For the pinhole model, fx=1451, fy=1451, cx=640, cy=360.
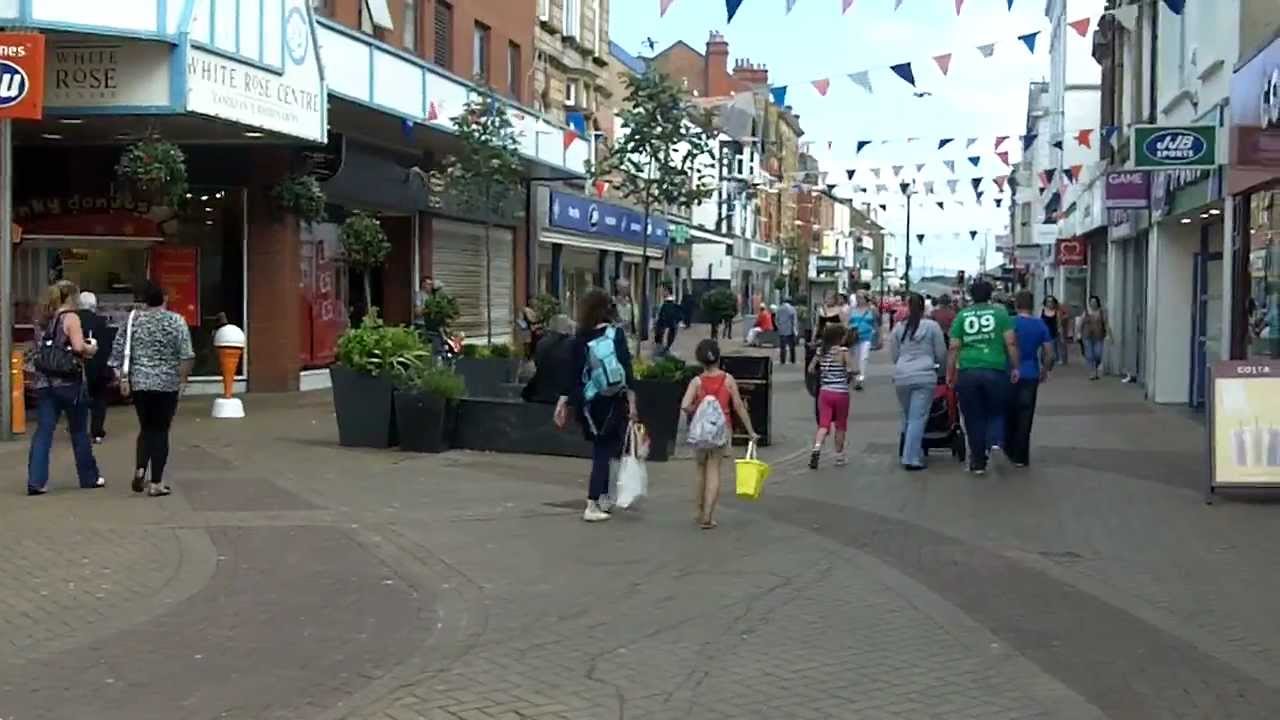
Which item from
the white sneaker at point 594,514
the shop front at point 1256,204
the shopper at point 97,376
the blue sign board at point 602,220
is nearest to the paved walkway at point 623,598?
the white sneaker at point 594,514

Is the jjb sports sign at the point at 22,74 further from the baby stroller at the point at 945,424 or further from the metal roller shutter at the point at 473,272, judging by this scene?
the metal roller shutter at the point at 473,272

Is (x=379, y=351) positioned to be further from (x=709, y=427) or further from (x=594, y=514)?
(x=709, y=427)

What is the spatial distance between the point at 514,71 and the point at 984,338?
1776 cm

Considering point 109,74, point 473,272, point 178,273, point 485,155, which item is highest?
point 109,74

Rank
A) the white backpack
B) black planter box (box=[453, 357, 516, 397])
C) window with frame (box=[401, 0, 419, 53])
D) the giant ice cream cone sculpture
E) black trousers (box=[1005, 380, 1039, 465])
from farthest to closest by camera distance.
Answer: window with frame (box=[401, 0, 419, 53]), black planter box (box=[453, 357, 516, 397]), the giant ice cream cone sculpture, black trousers (box=[1005, 380, 1039, 465]), the white backpack

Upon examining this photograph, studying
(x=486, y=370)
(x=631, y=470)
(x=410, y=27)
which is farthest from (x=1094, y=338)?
(x=631, y=470)

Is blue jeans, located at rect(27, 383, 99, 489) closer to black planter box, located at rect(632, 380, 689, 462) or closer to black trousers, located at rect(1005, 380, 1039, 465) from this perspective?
black planter box, located at rect(632, 380, 689, 462)

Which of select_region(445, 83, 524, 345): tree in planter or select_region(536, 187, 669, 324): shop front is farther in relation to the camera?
select_region(536, 187, 669, 324): shop front

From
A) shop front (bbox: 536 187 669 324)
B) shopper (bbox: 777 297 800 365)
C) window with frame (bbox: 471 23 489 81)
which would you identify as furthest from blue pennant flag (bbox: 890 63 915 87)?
shopper (bbox: 777 297 800 365)

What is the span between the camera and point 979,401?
13305 millimetres

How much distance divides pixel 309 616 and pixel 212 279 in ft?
45.4

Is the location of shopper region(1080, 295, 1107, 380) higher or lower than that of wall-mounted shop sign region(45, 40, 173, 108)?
lower

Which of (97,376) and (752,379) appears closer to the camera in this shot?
(97,376)

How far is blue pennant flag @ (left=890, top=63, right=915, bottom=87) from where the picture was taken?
17531 millimetres
